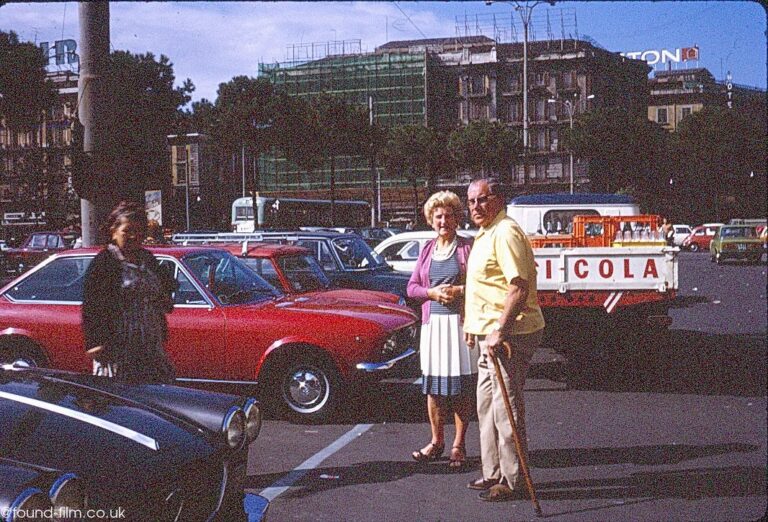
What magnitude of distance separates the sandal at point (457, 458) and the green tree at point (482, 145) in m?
49.4

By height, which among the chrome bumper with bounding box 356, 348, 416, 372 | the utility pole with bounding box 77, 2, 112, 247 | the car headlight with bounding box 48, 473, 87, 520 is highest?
the utility pole with bounding box 77, 2, 112, 247

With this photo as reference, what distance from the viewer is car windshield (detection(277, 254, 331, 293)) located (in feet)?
31.9

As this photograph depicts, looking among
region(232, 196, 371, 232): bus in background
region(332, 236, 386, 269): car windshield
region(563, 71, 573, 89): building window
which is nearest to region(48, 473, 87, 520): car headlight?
region(332, 236, 386, 269): car windshield

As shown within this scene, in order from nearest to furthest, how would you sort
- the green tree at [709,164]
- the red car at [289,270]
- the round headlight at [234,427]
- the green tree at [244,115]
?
the round headlight at [234,427] < the red car at [289,270] < the green tree at [244,115] < the green tree at [709,164]

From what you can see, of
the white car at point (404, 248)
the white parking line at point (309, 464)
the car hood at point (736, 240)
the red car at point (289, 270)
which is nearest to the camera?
the white parking line at point (309, 464)

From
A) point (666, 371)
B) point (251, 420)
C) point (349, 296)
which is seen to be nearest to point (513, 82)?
point (666, 371)

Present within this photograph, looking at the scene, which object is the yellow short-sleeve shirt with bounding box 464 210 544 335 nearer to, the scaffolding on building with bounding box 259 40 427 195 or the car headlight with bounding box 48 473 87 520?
the car headlight with bounding box 48 473 87 520

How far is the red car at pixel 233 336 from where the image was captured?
7.64 m

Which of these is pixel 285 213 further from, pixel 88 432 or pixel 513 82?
pixel 88 432

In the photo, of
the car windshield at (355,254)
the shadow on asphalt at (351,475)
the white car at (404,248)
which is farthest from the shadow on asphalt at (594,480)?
the white car at (404,248)

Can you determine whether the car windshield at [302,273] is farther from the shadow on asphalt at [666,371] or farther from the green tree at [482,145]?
the green tree at [482,145]

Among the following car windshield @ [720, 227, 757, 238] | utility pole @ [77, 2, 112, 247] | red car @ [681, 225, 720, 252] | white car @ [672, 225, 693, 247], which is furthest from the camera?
white car @ [672, 225, 693, 247]

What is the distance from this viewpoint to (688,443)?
6742mm

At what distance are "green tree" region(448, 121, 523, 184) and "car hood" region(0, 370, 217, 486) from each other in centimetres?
5152
